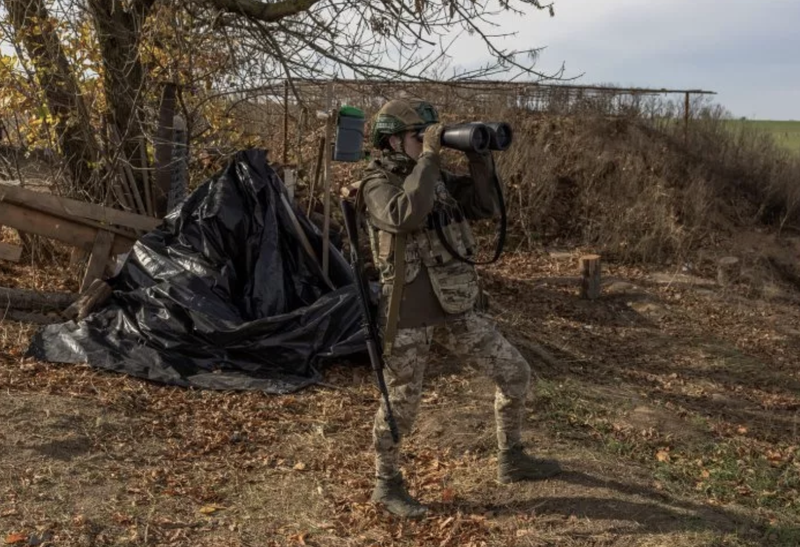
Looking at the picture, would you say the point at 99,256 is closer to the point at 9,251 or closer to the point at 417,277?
the point at 9,251

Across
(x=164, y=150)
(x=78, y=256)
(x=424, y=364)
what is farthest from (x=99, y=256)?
(x=424, y=364)

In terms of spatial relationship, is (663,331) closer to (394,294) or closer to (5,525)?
(394,294)

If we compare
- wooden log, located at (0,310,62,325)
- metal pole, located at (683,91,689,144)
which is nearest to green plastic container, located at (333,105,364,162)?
wooden log, located at (0,310,62,325)

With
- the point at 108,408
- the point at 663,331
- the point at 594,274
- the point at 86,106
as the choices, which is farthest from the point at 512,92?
the point at 108,408

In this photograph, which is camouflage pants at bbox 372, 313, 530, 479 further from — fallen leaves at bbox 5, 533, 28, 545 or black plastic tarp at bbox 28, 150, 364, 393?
black plastic tarp at bbox 28, 150, 364, 393

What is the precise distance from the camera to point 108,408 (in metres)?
5.25

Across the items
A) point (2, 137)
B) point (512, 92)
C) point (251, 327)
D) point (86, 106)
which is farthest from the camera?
point (512, 92)

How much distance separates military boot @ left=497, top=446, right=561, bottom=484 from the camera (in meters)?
4.24

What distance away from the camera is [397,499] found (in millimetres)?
4027

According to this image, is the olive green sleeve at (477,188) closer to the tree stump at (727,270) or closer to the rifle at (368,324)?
the rifle at (368,324)

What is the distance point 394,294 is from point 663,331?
5.44m

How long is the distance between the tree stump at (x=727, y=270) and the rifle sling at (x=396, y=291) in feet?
25.0

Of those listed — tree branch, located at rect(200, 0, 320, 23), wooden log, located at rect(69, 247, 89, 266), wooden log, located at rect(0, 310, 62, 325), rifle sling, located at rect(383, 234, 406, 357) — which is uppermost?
tree branch, located at rect(200, 0, 320, 23)

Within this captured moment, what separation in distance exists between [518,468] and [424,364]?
0.73 m
